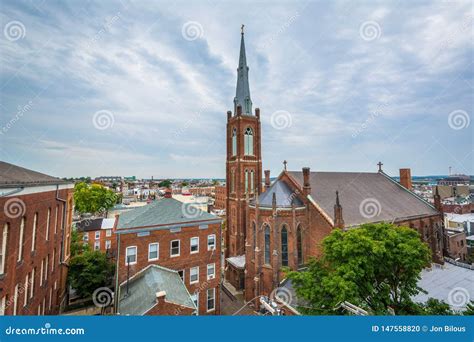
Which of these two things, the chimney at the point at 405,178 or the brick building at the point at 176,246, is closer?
the brick building at the point at 176,246

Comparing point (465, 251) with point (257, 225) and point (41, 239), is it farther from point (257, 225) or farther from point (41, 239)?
point (41, 239)

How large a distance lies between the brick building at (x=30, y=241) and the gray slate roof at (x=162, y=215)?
3.52 metres

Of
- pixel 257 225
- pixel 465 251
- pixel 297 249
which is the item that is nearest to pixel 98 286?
pixel 257 225

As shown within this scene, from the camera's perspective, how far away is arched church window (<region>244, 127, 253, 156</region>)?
78.5 ft

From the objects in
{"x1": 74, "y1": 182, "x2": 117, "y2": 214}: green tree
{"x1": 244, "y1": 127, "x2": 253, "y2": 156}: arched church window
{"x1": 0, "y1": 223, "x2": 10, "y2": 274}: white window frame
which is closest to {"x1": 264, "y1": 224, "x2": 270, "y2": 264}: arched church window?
{"x1": 244, "y1": 127, "x2": 253, "y2": 156}: arched church window

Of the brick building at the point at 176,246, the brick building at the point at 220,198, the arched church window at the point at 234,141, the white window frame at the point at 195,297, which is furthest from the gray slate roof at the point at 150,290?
the brick building at the point at 220,198

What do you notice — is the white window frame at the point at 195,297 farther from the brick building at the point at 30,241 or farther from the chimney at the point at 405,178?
the chimney at the point at 405,178

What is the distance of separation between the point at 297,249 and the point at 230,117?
53.1 ft

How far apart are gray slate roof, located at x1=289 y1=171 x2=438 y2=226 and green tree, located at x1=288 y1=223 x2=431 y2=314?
23.5ft

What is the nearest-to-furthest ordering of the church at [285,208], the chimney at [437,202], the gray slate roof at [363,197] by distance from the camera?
1. the church at [285,208]
2. the gray slate roof at [363,197]
3. the chimney at [437,202]

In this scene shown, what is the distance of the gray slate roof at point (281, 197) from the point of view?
18.4 m

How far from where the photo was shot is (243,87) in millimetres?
24562

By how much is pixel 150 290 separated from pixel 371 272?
10614 mm

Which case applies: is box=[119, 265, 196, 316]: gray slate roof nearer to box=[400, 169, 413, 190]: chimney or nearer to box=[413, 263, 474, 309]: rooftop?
box=[413, 263, 474, 309]: rooftop
